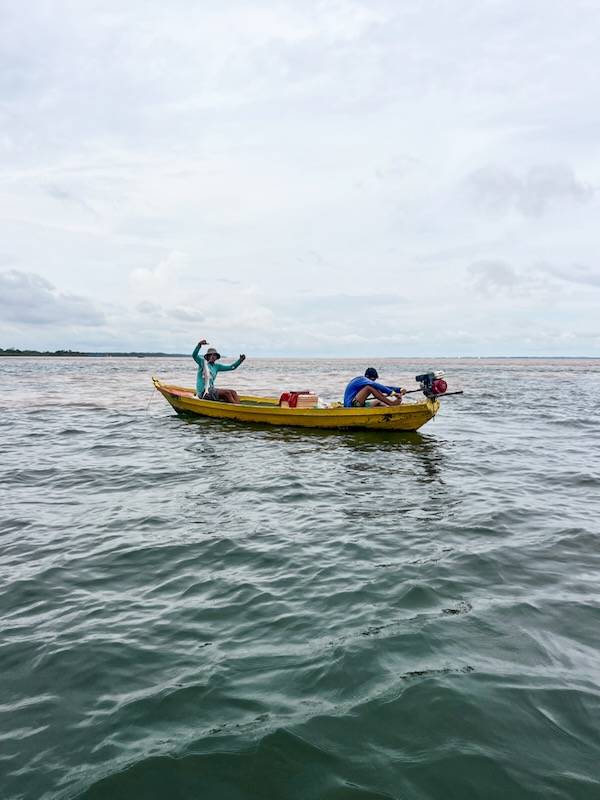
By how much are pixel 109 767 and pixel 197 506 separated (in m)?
6.18

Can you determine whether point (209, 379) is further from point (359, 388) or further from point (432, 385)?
point (432, 385)

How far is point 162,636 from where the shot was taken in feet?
16.5

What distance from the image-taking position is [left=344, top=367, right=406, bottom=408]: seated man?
17.2 m

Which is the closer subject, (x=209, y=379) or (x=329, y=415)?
(x=329, y=415)

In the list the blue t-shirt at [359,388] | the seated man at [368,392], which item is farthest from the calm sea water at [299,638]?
the blue t-shirt at [359,388]

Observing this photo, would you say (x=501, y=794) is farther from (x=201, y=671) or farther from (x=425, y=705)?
(x=201, y=671)

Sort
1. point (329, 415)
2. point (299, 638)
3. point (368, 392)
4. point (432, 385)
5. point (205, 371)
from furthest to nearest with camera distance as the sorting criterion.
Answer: point (205, 371) < point (329, 415) < point (368, 392) < point (432, 385) < point (299, 638)

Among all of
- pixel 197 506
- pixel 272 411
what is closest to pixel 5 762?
pixel 197 506

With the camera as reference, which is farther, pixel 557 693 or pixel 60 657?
pixel 60 657

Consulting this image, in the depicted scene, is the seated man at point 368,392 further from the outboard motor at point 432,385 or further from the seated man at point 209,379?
the seated man at point 209,379

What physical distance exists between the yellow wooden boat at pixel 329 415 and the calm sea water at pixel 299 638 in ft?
18.6

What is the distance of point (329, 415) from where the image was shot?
58.9 feet

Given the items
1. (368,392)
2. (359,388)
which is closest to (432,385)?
(368,392)

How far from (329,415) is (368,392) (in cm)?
157
